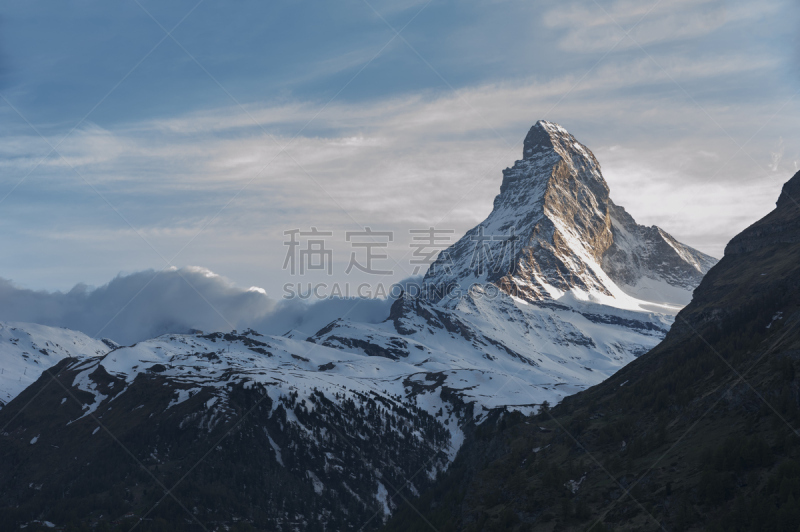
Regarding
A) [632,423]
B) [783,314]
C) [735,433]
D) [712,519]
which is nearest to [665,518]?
[712,519]

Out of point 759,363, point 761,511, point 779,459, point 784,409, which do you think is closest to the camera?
point 761,511

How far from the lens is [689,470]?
5556 inches

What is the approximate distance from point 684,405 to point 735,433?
112 ft

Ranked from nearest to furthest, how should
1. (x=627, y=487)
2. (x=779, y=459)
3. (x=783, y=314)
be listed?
1. (x=779, y=459)
2. (x=627, y=487)
3. (x=783, y=314)

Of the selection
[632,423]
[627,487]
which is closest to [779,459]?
[627,487]

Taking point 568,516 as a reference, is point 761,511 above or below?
above

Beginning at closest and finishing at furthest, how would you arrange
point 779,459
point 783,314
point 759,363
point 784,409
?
point 779,459, point 784,409, point 759,363, point 783,314

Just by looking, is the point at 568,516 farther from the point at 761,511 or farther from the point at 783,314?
the point at 783,314

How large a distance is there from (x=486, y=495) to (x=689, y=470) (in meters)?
63.7

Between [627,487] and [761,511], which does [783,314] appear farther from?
[761,511]

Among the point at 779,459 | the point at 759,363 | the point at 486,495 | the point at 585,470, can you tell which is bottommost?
the point at 486,495

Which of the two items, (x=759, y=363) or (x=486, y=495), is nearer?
(x=759, y=363)

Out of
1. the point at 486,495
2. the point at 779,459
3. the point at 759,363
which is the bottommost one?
the point at 486,495

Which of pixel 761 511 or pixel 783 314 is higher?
pixel 783 314
